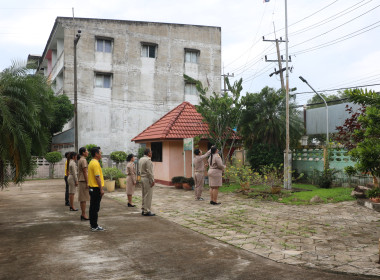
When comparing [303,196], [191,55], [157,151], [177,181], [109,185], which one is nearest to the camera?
[303,196]

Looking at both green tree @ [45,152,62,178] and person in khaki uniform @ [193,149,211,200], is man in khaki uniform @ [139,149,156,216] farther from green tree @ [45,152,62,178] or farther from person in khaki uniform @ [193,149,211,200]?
green tree @ [45,152,62,178]

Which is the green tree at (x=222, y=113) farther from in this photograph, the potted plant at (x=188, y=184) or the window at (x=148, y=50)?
the window at (x=148, y=50)

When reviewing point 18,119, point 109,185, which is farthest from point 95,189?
point 109,185

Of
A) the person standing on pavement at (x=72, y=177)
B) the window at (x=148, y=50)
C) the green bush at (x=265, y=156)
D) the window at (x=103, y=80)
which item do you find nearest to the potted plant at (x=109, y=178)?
the person standing on pavement at (x=72, y=177)

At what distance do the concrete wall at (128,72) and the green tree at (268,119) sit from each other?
10.7 metres

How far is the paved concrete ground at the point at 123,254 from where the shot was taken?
4.76 metres

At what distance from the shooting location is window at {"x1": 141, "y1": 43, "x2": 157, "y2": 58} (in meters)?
28.6

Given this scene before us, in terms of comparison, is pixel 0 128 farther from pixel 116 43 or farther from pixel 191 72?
pixel 191 72

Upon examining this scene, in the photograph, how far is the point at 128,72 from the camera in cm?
2778

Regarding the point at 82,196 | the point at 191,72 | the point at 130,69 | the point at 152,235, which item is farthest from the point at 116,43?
the point at 152,235

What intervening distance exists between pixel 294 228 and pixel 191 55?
24.8 m

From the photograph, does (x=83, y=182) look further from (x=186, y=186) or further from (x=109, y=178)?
(x=109, y=178)

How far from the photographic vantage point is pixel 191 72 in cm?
3025

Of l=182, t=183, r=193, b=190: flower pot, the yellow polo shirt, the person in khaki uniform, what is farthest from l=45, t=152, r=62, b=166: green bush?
the yellow polo shirt
